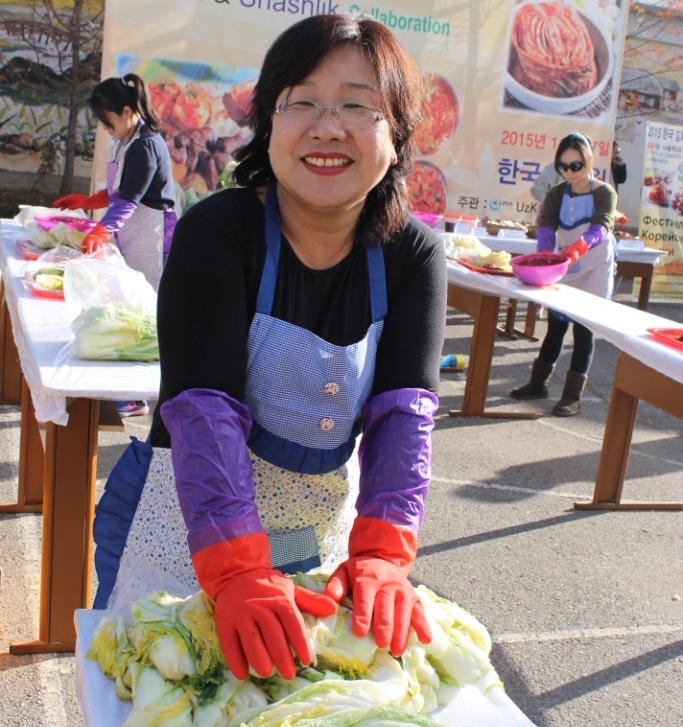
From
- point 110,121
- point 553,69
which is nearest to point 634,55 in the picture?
point 553,69

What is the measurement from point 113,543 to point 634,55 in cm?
1489

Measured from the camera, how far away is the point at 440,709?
148cm

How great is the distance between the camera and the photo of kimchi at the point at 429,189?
1012cm

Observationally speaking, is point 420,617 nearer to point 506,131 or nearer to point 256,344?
point 256,344

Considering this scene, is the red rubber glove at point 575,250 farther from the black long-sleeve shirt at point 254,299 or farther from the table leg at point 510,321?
the black long-sleeve shirt at point 254,299

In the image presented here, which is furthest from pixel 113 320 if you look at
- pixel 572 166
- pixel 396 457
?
pixel 572 166

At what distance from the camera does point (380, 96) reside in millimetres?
1616

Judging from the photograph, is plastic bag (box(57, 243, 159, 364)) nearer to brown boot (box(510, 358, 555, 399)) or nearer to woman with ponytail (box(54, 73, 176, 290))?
woman with ponytail (box(54, 73, 176, 290))

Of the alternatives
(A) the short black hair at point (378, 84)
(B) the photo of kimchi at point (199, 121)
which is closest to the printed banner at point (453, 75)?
(B) the photo of kimchi at point (199, 121)

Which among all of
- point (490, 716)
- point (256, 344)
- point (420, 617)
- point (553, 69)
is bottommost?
point (490, 716)

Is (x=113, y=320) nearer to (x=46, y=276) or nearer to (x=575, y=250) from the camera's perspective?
(x=46, y=276)

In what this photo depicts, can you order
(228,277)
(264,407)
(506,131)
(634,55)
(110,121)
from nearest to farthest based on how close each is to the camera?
(228,277)
(264,407)
(110,121)
(506,131)
(634,55)

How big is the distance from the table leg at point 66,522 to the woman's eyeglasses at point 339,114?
150 centimetres

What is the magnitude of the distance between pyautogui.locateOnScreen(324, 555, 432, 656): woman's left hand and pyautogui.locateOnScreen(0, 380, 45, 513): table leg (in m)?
2.67
